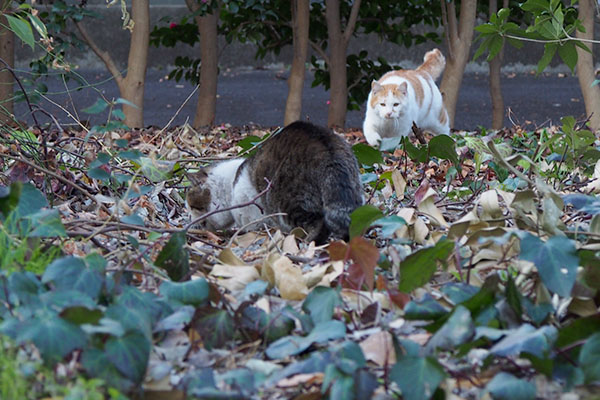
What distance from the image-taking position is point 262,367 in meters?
1.34

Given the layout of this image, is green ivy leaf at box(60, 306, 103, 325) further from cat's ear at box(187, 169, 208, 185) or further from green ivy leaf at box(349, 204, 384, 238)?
cat's ear at box(187, 169, 208, 185)

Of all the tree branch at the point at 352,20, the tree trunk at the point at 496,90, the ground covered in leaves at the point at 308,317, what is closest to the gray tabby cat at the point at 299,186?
the ground covered in leaves at the point at 308,317

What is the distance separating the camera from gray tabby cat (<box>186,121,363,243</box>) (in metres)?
2.34

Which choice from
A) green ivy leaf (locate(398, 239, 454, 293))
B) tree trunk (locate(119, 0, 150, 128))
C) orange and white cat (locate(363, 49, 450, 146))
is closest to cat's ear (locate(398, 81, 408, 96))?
→ orange and white cat (locate(363, 49, 450, 146))

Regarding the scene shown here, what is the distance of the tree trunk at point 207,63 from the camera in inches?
250

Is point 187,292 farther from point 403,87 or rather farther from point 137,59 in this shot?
point 137,59

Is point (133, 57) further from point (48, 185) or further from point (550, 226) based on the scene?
point (550, 226)

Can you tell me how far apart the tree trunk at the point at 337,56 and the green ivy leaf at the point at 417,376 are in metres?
5.54

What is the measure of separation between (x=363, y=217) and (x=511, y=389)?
722 mm

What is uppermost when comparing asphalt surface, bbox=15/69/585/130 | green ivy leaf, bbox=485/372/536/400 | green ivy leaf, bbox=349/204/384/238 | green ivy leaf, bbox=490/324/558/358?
green ivy leaf, bbox=349/204/384/238

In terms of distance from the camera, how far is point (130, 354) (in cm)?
119

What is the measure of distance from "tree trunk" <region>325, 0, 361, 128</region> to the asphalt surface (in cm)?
278

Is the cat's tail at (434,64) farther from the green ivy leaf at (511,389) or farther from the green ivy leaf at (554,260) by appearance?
the green ivy leaf at (511,389)

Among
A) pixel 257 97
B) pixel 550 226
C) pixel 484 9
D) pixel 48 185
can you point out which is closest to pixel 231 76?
pixel 257 97
